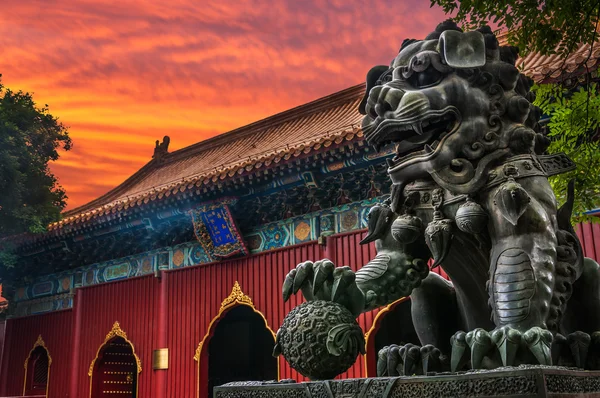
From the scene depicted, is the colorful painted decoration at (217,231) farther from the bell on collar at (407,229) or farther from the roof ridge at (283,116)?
the bell on collar at (407,229)

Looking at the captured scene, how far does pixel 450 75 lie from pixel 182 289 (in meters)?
9.58

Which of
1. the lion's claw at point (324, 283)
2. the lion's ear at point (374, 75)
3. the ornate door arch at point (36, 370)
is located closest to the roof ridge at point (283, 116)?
the ornate door arch at point (36, 370)

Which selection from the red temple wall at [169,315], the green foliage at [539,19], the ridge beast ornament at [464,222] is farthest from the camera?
the red temple wall at [169,315]

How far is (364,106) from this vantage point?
3.09 metres

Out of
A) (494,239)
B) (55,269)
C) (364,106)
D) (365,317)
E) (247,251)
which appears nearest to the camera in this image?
(494,239)

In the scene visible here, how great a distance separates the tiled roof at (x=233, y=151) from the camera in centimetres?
1101

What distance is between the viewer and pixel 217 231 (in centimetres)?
1120

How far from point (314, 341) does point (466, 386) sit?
535mm

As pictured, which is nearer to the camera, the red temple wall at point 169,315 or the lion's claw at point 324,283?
the lion's claw at point 324,283

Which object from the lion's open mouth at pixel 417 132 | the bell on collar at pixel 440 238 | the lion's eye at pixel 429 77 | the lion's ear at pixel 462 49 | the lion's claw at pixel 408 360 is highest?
the lion's ear at pixel 462 49

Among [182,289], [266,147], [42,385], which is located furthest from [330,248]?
[42,385]

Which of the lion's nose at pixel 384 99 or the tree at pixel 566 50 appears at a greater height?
the tree at pixel 566 50

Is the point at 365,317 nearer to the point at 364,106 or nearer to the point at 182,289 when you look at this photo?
the point at 182,289

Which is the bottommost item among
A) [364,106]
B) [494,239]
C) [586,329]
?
[586,329]
